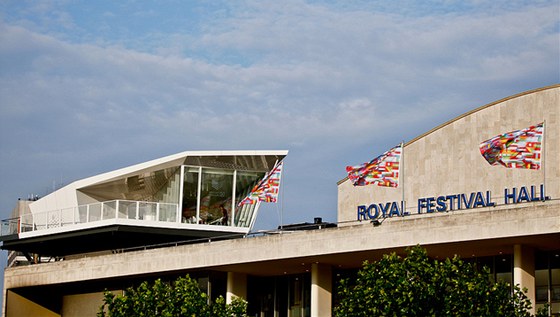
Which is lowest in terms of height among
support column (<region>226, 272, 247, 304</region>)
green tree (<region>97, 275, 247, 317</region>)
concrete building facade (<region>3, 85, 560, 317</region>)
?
green tree (<region>97, 275, 247, 317</region>)

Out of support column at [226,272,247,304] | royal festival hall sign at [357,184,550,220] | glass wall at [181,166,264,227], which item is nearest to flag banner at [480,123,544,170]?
royal festival hall sign at [357,184,550,220]

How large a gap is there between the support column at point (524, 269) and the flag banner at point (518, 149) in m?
4.69

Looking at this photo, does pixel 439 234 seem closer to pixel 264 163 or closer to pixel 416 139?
pixel 416 139

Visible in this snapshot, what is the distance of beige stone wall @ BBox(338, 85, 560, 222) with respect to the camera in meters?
64.9

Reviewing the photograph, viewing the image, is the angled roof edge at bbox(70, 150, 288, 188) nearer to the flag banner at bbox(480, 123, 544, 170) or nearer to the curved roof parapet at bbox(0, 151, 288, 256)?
the curved roof parapet at bbox(0, 151, 288, 256)

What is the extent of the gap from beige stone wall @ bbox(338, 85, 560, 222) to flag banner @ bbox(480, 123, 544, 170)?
157 inches

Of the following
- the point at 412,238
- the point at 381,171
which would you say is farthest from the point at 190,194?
the point at 412,238

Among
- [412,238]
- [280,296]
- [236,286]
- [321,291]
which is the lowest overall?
[280,296]

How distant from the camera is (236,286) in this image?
248 feet

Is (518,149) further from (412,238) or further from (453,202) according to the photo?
(453,202)

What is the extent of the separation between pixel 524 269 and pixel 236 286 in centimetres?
2169

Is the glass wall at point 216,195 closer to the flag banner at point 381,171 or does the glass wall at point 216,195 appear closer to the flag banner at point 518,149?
the flag banner at point 381,171

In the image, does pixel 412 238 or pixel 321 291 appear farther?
pixel 321 291

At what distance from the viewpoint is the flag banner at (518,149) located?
5888 centimetres
